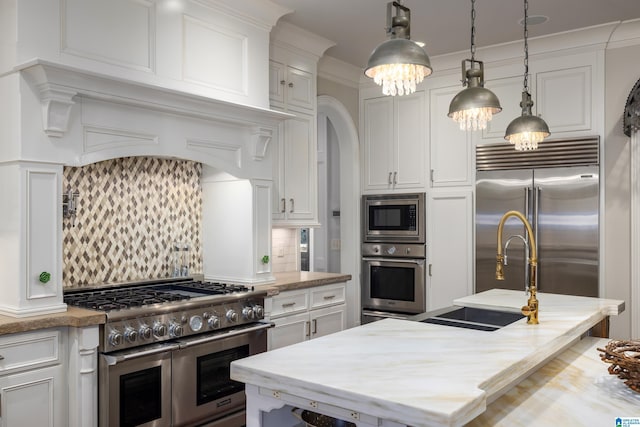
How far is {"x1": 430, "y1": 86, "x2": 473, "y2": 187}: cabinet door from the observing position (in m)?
4.75

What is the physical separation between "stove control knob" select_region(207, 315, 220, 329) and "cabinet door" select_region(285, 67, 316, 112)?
73.6 inches

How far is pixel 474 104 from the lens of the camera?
233cm

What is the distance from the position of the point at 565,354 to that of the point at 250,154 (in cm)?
226

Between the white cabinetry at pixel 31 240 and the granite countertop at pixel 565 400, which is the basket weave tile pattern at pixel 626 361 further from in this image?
the white cabinetry at pixel 31 240

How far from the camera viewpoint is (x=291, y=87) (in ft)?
13.9

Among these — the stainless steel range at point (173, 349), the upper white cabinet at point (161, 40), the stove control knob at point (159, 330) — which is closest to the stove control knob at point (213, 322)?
the stainless steel range at point (173, 349)

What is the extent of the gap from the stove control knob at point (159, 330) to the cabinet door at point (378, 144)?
2953 millimetres

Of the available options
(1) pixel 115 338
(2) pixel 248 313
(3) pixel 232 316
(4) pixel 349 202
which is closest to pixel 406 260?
(4) pixel 349 202

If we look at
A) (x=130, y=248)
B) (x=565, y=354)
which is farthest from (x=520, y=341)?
(x=130, y=248)

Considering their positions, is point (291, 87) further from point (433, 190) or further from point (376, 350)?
point (376, 350)

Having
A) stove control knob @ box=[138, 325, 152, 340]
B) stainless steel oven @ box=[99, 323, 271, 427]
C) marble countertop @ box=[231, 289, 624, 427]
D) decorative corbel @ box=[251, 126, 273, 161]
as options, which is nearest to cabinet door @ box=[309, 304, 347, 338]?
stainless steel oven @ box=[99, 323, 271, 427]

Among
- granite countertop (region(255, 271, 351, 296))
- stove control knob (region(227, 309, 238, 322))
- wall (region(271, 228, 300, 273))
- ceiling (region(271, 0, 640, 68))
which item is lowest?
stove control knob (region(227, 309, 238, 322))

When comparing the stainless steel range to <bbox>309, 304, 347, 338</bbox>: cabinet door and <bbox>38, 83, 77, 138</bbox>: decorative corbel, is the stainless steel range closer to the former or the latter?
<bbox>309, 304, 347, 338</bbox>: cabinet door

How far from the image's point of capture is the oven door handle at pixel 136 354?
253 centimetres
